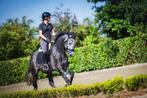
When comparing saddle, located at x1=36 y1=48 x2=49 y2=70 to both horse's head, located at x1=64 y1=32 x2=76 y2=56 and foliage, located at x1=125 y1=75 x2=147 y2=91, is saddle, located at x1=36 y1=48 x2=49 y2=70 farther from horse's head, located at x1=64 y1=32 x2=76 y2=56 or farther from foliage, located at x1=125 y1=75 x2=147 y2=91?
foliage, located at x1=125 y1=75 x2=147 y2=91

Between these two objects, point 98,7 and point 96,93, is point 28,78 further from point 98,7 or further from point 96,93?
point 98,7

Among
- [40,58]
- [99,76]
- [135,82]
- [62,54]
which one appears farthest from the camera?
[99,76]

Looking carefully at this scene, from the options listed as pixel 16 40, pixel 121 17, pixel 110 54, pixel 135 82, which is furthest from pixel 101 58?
pixel 135 82

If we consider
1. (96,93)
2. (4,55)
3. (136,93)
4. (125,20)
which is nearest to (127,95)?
(136,93)

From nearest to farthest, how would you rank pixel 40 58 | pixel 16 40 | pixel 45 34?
pixel 45 34
pixel 40 58
pixel 16 40

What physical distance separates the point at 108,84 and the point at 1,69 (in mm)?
22499

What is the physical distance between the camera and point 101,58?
33.8 metres

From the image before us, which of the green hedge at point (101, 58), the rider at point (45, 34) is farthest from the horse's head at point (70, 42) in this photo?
the green hedge at point (101, 58)

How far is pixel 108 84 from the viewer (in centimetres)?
1273

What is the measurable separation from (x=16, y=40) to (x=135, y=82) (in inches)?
1327

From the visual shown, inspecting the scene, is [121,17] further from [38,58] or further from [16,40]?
[38,58]

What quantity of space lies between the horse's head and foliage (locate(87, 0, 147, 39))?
19.2 m

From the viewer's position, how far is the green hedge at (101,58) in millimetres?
33031

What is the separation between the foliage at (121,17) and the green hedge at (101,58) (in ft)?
8.23
